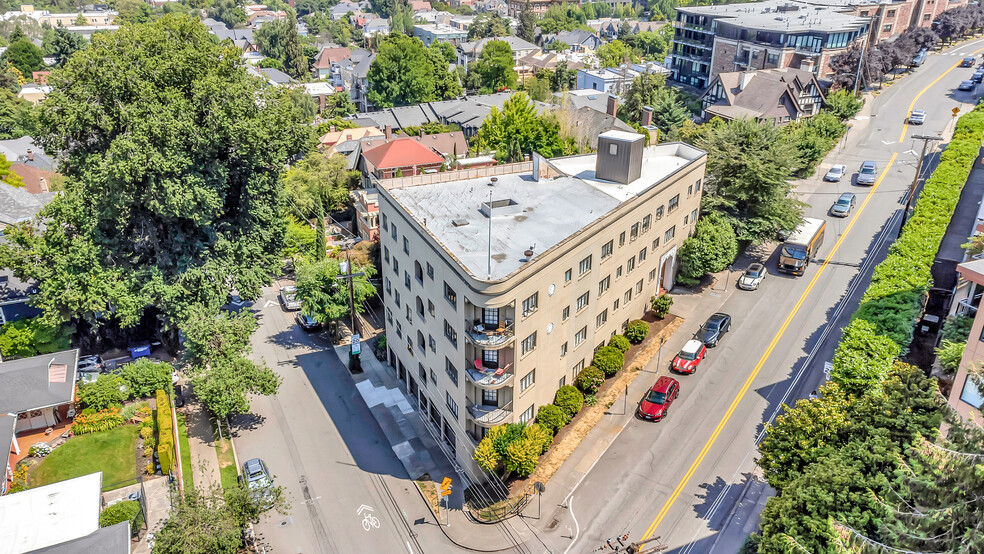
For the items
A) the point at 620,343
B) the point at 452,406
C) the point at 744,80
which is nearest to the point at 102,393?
the point at 452,406

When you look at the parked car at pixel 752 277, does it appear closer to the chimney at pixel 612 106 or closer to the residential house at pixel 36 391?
the chimney at pixel 612 106

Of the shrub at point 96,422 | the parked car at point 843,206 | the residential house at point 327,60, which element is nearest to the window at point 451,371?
the shrub at point 96,422

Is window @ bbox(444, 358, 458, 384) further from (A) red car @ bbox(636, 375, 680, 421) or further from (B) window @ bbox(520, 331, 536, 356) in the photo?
(A) red car @ bbox(636, 375, 680, 421)

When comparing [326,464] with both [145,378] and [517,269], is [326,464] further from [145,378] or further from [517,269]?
[517,269]

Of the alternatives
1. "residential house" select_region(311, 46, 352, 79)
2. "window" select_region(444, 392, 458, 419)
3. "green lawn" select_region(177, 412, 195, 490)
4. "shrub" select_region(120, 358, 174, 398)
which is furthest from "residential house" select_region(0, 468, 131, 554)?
"residential house" select_region(311, 46, 352, 79)

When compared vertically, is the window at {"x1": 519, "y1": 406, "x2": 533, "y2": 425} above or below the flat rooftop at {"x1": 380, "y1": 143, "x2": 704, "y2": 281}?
below

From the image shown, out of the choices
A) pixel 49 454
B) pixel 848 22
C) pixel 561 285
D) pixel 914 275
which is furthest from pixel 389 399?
pixel 848 22

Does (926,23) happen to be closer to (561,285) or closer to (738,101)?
(738,101)
